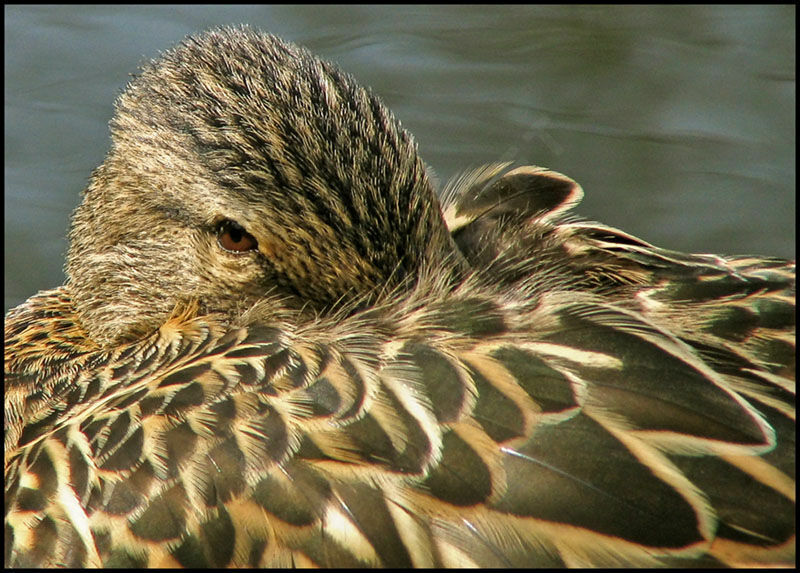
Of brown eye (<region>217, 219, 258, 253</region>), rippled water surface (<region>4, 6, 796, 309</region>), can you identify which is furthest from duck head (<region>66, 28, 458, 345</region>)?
rippled water surface (<region>4, 6, 796, 309</region>)

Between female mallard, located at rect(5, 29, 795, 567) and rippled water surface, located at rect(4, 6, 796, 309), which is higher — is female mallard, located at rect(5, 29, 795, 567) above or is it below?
above

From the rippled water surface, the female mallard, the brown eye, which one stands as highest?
the brown eye

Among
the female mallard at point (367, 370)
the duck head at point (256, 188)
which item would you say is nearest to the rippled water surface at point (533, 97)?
the duck head at point (256, 188)

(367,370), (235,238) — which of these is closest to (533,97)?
(235,238)

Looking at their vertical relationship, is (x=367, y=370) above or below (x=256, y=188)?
below

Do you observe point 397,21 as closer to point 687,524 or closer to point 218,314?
point 218,314

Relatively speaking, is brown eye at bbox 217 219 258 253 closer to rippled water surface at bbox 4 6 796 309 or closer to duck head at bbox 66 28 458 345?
duck head at bbox 66 28 458 345

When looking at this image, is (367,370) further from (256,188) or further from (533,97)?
(533,97)
